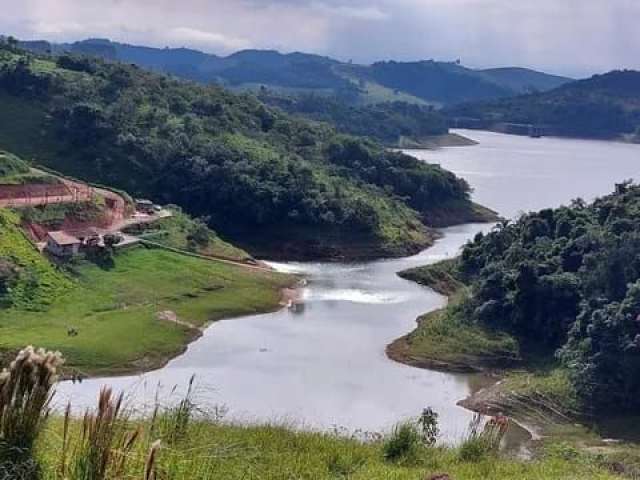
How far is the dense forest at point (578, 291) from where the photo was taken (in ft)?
98.9

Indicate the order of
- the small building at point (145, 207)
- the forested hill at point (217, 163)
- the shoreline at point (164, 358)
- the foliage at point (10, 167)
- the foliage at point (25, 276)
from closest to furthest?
the shoreline at point (164, 358) → the foliage at point (25, 276) → the foliage at point (10, 167) → the small building at point (145, 207) → the forested hill at point (217, 163)

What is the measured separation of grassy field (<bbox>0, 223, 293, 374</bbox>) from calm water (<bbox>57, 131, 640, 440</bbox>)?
1.14 m

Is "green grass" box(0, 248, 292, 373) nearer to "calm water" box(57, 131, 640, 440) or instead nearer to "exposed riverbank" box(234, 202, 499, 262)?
"calm water" box(57, 131, 640, 440)

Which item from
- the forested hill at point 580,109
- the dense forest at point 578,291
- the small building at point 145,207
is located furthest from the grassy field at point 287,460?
the forested hill at point 580,109

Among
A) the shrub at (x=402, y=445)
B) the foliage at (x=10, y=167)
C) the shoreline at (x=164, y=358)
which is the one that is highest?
the shrub at (x=402, y=445)

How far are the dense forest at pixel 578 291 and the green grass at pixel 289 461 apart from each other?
22.0m

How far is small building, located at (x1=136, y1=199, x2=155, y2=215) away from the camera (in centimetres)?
5192

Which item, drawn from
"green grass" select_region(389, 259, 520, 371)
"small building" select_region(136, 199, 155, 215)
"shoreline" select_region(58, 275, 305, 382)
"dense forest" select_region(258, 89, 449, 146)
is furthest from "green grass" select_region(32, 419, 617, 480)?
"dense forest" select_region(258, 89, 449, 146)

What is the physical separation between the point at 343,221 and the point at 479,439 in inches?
1891

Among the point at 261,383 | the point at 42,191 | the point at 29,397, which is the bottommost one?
the point at 261,383

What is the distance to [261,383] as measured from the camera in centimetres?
3058

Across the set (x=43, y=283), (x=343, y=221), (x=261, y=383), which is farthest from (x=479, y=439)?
(x=343, y=221)

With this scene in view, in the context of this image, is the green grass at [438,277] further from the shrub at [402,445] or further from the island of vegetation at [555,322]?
the shrub at [402,445]

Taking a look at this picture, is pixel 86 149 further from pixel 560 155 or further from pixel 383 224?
pixel 560 155
